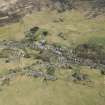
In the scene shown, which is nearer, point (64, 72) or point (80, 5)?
point (64, 72)

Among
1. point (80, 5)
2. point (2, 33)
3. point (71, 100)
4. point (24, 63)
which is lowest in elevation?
point (71, 100)

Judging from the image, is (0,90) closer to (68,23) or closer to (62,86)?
(62,86)

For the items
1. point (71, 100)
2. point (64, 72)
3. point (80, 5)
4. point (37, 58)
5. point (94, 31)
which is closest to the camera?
point (71, 100)

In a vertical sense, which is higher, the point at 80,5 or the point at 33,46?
the point at 80,5

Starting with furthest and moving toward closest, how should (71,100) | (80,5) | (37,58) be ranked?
(80,5) < (37,58) < (71,100)

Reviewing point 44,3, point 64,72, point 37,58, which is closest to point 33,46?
point 37,58

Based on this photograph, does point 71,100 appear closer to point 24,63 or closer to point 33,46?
point 24,63
